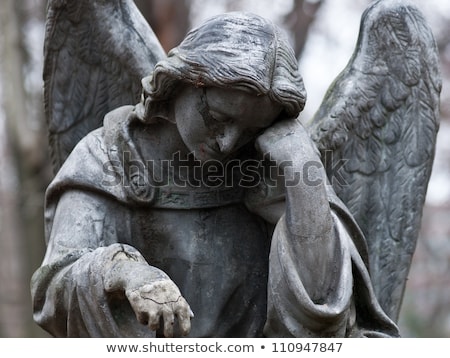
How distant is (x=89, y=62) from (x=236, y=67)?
1298mm

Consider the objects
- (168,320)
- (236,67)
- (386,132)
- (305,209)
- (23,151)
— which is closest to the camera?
(168,320)

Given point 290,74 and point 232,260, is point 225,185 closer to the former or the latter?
point 232,260

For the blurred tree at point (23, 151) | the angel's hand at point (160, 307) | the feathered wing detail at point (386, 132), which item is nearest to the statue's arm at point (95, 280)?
the angel's hand at point (160, 307)

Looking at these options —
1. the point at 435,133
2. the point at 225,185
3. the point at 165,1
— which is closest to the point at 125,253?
the point at 225,185

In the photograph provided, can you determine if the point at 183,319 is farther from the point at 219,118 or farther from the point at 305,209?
the point at 219,118

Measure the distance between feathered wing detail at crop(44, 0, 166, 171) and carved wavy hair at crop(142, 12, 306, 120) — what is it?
83 centimetres

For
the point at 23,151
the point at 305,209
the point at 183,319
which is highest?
the point at 305,209

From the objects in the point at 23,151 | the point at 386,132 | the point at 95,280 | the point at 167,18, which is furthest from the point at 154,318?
the point at 167,18

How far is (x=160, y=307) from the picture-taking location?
3.54 meters

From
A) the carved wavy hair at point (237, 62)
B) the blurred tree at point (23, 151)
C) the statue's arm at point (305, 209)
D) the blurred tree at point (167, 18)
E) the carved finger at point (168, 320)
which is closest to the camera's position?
the carved finger at point (168, 320)

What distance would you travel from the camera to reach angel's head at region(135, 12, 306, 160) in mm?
3748

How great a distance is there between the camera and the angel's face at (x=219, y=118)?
380cm

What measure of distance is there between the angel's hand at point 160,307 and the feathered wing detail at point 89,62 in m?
1.39

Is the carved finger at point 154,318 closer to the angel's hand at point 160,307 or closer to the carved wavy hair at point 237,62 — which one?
the angel's hand at point 160,307
